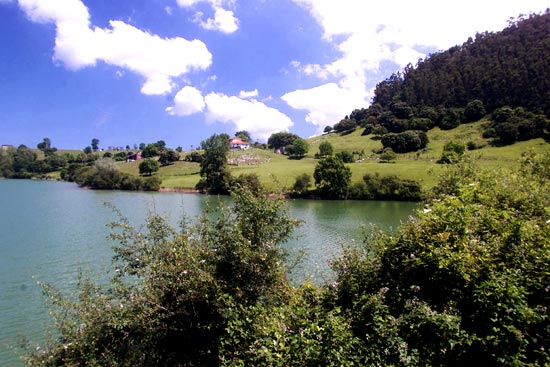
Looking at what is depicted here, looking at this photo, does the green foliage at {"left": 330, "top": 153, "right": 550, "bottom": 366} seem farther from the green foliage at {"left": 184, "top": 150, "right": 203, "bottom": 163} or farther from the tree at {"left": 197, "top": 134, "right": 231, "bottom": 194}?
the green foliage at {"left": 184, "top": 150, "right": 203, "bottom": 163}

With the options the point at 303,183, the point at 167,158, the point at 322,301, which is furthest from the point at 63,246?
the point at 167,158

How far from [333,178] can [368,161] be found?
36.8 meters

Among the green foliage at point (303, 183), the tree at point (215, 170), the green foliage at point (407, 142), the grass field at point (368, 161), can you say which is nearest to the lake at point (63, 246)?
the green foliage at point (303, 183)

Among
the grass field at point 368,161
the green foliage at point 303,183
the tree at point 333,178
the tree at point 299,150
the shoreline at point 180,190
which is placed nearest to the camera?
the tree at point 333,178

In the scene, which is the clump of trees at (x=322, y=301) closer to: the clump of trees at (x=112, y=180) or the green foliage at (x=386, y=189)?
the green foliage at (x=386, y=189)

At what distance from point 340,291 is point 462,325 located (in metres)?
3.31

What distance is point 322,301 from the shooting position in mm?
10148

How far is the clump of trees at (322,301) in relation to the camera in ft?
23.6

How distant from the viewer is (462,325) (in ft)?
25.0

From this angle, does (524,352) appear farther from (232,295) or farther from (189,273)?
(189,273)

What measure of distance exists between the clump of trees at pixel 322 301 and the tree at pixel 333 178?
69547 millimetres

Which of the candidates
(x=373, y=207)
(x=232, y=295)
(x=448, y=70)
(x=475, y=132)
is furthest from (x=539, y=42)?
(x=232, y=295)

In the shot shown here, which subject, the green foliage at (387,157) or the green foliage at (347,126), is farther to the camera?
the green foliage at (347,126)

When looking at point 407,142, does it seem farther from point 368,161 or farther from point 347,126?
point 347,126
